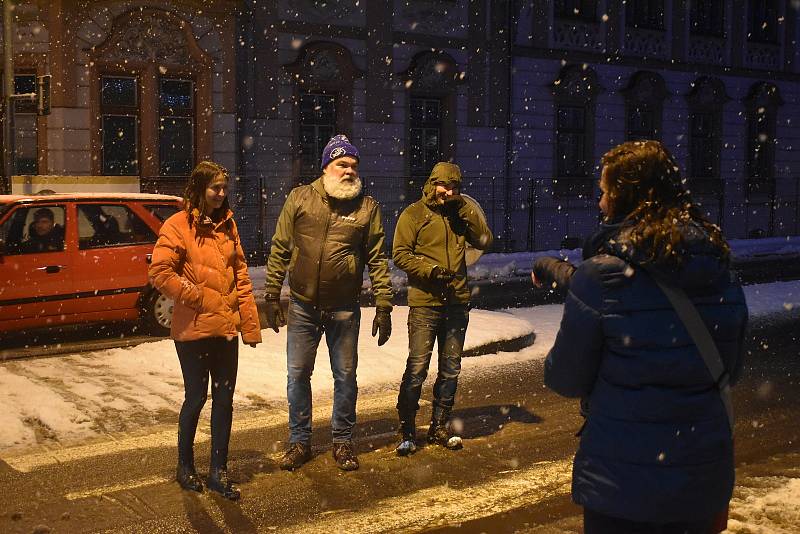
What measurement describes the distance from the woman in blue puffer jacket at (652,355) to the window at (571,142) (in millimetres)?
23453

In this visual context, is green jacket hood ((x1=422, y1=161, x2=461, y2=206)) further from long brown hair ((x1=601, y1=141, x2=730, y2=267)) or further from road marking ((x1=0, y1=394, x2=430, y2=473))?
long brown hair ((x1=601, y1=141, x2=730, y2=267))

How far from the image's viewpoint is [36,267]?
10430 millimetres

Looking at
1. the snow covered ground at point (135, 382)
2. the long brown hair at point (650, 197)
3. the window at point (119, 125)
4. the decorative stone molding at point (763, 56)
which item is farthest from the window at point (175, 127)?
the long brown hair at point (650, 197)

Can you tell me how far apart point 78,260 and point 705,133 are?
2267 centimetres

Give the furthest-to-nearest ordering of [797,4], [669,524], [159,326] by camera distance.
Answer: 1. [797,4]
2. [159,326]
3. [669,524]

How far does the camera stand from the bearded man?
6.13 meters

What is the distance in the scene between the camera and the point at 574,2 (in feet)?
85.5

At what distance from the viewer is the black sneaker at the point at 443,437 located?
6.69m

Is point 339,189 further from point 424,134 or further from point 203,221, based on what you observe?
point 424,134

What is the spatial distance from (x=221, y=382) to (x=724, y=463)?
10.8 ft

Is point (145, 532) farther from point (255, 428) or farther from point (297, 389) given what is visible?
point (255, 428)

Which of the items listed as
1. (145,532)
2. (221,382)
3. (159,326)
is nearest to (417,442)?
(221,382)

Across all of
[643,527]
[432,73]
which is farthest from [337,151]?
[432,73]

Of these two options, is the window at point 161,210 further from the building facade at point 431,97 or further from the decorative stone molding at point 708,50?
the decorative stone molding at point 708,50
